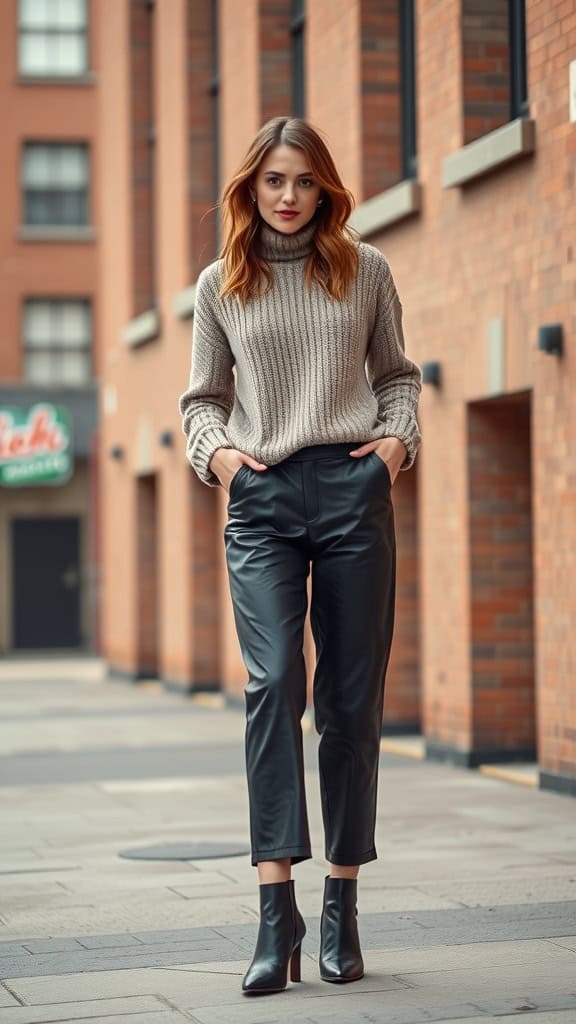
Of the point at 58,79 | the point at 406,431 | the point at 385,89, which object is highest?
the point at 58,79

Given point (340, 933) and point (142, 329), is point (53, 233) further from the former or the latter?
point (340, 933)

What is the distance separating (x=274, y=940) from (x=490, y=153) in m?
6.46

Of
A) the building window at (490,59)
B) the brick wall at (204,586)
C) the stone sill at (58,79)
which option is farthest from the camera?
the stone sill at (58,79)

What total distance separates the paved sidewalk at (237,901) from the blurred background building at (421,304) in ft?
3.04

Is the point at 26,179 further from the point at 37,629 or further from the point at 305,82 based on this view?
the point at 305,82

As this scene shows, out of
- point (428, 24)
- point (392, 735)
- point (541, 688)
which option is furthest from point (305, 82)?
point (541, 688)

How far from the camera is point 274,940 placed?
4629 mm

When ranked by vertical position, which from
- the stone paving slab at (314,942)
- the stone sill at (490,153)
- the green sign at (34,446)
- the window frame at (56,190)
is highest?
the window frame at (56,190)

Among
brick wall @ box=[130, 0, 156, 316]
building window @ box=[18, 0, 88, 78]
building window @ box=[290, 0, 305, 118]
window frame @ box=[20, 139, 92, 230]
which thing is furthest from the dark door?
building window @ box=[290, 0, 305, 118]

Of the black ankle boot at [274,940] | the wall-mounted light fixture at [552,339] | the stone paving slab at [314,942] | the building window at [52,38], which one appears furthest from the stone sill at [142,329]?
the black ankle boot at [274,940]

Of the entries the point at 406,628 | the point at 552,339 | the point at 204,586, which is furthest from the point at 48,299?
the point at 552,339

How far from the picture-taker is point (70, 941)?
5.62 m

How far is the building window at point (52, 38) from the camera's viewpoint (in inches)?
1225

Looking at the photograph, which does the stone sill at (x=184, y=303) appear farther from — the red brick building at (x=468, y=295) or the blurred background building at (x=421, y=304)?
the red brick building at (x=468, y=295)
